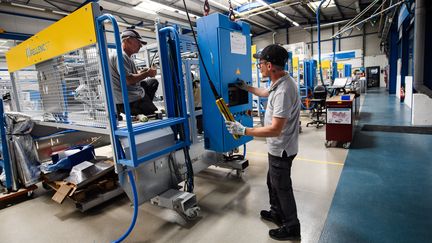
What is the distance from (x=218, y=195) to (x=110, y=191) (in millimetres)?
1420

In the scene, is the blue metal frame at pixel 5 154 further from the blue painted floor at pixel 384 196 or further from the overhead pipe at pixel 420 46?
the overhead pipe at pixel 420 46

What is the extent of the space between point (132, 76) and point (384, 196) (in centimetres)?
317

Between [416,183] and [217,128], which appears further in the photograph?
[416,183]

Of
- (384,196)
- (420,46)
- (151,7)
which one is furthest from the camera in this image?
(151,7)

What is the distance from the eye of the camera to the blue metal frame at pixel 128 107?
1717 mm

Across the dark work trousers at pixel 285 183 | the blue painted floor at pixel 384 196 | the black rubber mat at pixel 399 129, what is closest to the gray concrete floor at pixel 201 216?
the blue painted floor at pixel 384 196

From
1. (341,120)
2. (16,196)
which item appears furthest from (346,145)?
(16,196)

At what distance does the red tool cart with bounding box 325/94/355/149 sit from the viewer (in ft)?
14.5

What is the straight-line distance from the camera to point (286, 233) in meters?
2.08

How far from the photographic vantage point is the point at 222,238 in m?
2.15

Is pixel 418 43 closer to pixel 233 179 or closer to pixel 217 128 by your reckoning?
pixel 217 128

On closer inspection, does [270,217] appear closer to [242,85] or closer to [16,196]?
[242,85]

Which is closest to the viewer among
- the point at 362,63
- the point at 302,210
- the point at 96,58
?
the point at 96,58

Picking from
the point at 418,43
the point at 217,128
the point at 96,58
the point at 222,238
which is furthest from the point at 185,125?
the point at 418,43
